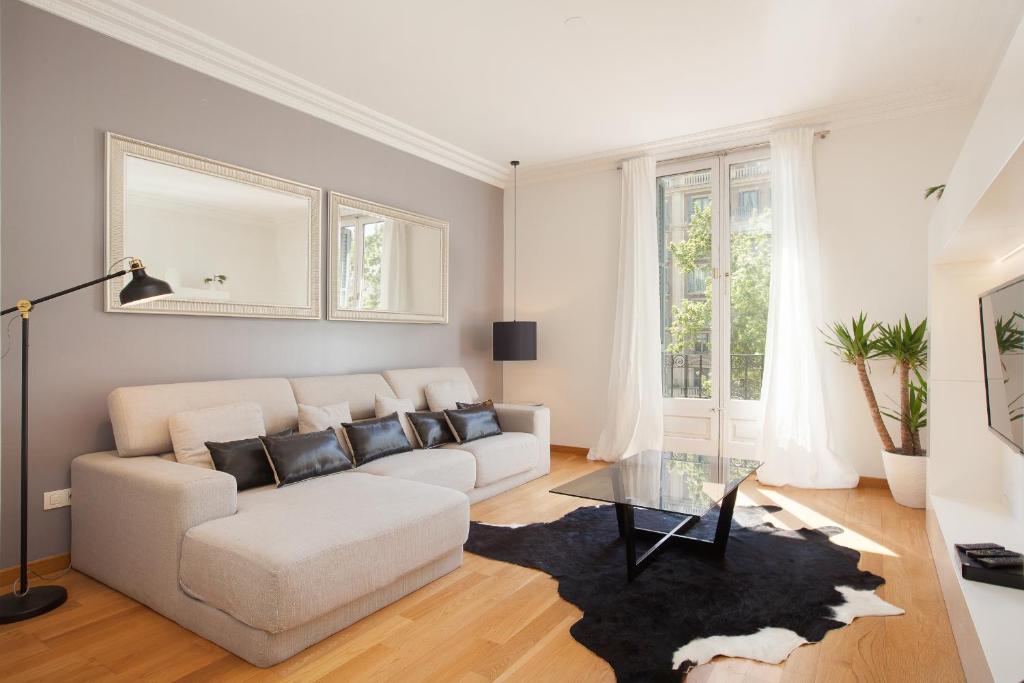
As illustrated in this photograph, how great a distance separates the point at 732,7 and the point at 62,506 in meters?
4.27

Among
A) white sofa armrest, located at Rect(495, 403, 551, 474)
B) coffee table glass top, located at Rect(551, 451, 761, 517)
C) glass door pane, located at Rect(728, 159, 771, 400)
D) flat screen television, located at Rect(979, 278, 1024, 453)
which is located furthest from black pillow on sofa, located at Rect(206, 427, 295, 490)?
glass door pane, located at Rect(728, 159, 771, 400)

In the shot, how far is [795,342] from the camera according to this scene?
4.53 m

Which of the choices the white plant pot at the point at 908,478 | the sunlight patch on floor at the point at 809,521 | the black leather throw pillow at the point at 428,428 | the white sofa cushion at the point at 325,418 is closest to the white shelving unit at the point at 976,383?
the sunlight patch on floor at the point at 809,521

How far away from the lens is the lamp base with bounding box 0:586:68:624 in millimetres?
2348

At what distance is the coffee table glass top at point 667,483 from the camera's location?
2746 millimetres

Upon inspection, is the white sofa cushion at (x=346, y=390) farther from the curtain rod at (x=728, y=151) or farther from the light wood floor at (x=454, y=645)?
the curtain rod at (x=728, y=151)

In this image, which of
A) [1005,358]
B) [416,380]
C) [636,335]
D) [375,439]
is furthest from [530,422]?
[1005,358]

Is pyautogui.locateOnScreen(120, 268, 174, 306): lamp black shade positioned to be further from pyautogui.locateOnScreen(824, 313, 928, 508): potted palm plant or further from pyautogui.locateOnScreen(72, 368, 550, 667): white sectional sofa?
pyautogui.locateOnScreen(824, 313, 928, 508): potted palm plant

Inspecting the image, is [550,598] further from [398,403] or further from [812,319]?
[812,319]

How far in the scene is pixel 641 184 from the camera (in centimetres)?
532

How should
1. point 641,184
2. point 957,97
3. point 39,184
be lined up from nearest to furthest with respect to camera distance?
point 39,184, point 957,97, point 641,184

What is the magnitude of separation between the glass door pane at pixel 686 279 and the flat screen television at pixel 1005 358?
259cm

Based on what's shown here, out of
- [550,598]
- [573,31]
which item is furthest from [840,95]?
[550,598]

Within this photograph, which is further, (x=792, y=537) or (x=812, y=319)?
(x=812, y=319)
